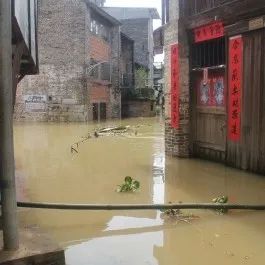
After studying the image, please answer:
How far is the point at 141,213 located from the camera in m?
6.57

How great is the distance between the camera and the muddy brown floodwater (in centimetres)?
498

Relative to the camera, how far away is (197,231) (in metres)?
5.73

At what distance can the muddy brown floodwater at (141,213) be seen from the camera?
16.3 feet

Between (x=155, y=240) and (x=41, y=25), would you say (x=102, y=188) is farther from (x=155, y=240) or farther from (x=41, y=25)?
(x=41, y=25)

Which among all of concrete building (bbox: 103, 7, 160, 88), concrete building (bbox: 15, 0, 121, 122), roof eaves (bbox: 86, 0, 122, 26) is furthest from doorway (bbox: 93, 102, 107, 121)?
concrete building (bbox: 103, 7, 160, 88)

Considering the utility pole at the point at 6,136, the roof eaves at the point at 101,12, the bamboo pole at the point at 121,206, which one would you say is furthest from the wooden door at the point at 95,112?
the utility pole at the point at 6,136

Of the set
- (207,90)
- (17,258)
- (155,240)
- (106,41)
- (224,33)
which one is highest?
(106,41)

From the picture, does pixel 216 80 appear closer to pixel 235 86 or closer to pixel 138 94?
pixel 235 86

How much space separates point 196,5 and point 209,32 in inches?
33.8

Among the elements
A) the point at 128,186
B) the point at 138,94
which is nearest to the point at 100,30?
the point at 138,94

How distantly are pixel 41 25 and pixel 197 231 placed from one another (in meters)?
24.8

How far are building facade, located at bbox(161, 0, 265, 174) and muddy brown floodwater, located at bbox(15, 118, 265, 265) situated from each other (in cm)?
58

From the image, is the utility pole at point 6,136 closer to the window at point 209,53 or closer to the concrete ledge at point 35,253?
the concrete ledge at point 35,253

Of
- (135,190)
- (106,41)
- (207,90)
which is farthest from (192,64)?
(106,41)
